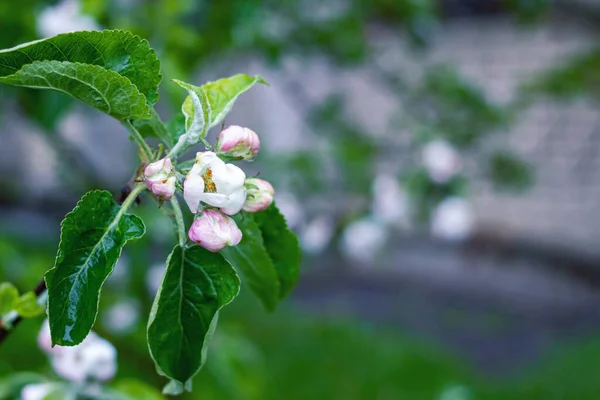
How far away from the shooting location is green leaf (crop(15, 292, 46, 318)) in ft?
2.14

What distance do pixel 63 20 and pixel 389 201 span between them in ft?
4.16

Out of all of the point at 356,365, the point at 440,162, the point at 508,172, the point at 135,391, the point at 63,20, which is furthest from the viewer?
the point at 356,365

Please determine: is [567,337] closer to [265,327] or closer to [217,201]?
[265,327]

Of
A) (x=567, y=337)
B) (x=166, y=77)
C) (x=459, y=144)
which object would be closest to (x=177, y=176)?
(x=166, y=77)

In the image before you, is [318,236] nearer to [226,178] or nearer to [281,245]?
[281,245]

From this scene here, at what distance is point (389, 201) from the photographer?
2.40 meters

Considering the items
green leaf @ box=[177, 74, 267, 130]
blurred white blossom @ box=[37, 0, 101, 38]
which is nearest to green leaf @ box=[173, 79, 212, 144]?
green leaf @ box=[177, 74, 267, 130]

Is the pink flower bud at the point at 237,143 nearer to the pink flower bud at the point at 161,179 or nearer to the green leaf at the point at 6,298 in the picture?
the pink flower bud at the point at 161,179

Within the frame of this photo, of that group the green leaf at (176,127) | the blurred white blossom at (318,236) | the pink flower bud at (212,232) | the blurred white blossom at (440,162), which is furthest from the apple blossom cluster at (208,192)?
the blurred white blossom at (318,236)

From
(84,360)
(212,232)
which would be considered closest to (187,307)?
(212,232)

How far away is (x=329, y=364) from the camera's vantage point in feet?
13.8

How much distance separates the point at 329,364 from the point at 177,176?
3.79m

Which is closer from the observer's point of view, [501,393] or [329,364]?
[501,393]

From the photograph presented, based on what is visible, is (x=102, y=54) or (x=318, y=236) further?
(x=318, y=236)
